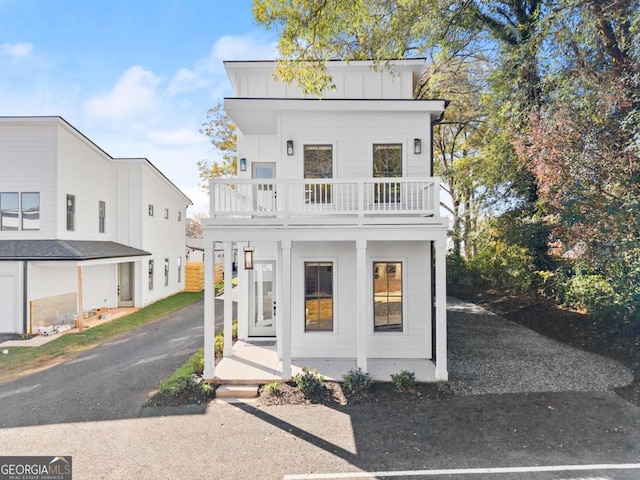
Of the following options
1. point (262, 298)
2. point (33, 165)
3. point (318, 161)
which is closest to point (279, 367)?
point (262, 298)

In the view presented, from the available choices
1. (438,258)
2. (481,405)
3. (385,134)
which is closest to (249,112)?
(385,134)

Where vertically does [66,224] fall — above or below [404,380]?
above

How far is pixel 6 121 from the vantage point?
10828mm

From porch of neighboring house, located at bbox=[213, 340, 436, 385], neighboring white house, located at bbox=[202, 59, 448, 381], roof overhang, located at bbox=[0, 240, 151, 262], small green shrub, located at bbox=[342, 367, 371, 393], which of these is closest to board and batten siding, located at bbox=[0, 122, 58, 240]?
roof overhang, located at bbox=[0, 240, 151, 262]

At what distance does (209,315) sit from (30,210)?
31.9 feet

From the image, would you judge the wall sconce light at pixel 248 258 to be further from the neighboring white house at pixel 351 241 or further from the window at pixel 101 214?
the window at pixel 101 214

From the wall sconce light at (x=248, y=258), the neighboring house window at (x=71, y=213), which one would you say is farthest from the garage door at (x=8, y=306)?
the wall sconce light at (x=248, y=258)

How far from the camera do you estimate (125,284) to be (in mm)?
14758

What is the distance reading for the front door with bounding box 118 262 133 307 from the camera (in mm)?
14547

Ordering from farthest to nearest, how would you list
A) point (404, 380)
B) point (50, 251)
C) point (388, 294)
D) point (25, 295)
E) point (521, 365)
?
1. point (50, 251)
2. point (25, 295)
3. point (388, 294)
4. point (521, 365)
5. point (404, 380)

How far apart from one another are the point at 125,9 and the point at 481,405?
13480 millimetres

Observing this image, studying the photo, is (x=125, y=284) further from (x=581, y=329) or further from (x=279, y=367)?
(x=581, y=329)

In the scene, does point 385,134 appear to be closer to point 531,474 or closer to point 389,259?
point 389,259

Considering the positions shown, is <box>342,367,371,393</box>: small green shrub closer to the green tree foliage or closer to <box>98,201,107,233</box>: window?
<box>98,201,107,233</box>: window
